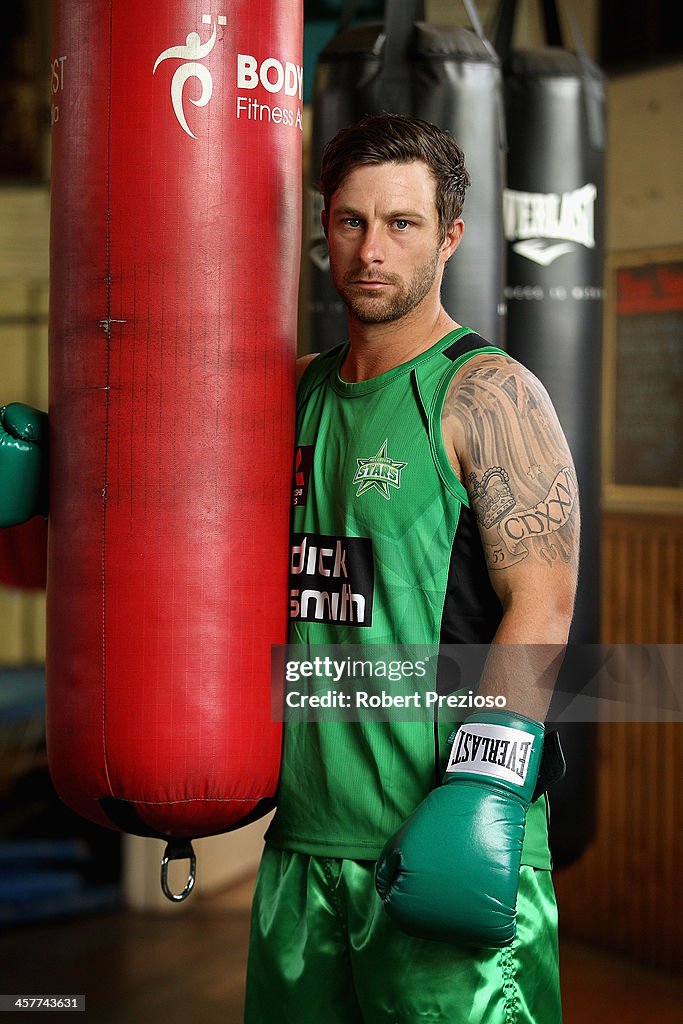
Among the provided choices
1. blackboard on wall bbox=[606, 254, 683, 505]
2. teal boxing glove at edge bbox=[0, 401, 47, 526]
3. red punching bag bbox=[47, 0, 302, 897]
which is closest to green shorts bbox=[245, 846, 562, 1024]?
red punching bag bbox=[47, 0, 302, 897]

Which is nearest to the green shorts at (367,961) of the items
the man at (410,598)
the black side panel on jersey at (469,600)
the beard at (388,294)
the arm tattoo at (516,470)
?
the man at (410,598)

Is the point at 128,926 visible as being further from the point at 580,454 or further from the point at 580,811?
the point at 580,454

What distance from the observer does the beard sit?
4.57ft

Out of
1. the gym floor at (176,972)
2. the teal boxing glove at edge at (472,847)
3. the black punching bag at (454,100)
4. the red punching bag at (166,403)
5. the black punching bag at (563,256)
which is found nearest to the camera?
the teal boxing glove at edge at (472,847)

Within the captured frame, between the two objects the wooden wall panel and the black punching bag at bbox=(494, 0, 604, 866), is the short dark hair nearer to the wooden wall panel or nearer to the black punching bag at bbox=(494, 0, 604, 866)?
the black punching bag at bbox=(494, 0, 604, 866)

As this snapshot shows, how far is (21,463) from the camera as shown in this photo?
1.45 metres

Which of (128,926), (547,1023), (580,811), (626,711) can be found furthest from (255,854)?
(547,1023)

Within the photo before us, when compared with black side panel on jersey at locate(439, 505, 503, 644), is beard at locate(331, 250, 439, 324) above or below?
above

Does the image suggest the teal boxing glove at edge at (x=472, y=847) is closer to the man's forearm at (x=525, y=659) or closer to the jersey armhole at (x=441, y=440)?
the man's forearm at (x=525, y=659)

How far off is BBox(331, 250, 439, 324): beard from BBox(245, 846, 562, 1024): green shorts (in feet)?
2.22

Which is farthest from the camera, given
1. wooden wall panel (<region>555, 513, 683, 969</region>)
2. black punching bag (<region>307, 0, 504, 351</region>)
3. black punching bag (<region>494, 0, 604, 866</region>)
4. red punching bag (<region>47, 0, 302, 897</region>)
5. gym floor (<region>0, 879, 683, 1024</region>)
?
wooden wall panel (<region>555, 513, 683, 969</region>)

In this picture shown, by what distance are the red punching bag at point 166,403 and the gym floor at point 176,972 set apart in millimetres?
1751

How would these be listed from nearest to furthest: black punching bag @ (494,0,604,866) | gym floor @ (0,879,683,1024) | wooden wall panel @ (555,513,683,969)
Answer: black punching bag @ (494,0,604,866) → gym floor @ (0,879,683,1024) → wooden wall panel @ (555,513,683,969)

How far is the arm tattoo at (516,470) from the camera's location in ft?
4.40
